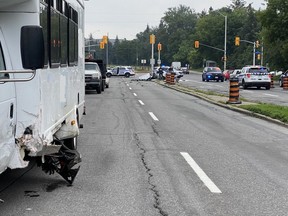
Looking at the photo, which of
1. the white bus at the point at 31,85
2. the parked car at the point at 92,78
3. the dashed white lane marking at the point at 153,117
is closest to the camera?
the white bus at the point at 31,85

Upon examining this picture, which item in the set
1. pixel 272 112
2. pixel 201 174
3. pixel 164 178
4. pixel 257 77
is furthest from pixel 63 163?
pixel 257 77

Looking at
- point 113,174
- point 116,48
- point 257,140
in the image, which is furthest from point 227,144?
point 116,48

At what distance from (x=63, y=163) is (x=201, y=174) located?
2.28 metres

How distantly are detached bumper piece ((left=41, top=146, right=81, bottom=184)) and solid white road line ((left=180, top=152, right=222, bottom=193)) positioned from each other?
1.93 meters

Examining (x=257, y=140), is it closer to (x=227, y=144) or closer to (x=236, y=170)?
(x=227, y=144)

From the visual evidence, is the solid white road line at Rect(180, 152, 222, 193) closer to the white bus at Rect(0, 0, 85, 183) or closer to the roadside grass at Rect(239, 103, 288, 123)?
the white bus at Rect(0, 0, 85, 183)

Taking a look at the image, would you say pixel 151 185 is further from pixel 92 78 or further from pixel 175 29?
pixel 175 29

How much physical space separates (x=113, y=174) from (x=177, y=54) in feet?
509

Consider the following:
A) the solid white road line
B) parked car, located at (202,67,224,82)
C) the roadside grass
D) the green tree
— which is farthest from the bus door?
the green tree

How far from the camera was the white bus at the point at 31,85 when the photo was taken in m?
4.92

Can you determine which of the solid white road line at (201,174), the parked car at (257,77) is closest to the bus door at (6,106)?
the solid white road line at (201,174)

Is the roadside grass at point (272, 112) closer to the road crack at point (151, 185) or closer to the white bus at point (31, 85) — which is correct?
the road crack at point (151, 185)

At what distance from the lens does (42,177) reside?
7.74 m

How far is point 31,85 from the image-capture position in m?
5.74
